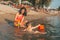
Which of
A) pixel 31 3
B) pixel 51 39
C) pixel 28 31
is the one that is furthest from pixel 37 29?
pixel 31 3

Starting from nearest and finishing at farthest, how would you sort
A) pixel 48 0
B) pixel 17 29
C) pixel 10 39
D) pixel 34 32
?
1. pixel 10 39
2. pixel 34 32
3. pixel 17 29
4. pixel 48 0

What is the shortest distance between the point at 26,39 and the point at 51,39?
1.35m

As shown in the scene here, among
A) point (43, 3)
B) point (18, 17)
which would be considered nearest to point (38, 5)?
point (43, 3)

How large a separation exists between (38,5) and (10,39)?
136ft

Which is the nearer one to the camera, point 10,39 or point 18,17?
point 10,39

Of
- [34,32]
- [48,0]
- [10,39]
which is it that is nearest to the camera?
[10,39]

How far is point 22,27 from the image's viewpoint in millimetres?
16922

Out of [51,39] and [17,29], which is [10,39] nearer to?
[51,39]

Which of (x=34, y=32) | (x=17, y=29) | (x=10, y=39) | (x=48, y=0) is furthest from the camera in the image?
(x=48, y=0)

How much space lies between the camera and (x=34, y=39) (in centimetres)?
1241

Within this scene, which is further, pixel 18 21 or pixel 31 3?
pixel 31 3

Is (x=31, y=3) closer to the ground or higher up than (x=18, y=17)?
closer to the ground

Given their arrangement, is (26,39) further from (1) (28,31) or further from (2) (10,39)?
(1) (28,31)

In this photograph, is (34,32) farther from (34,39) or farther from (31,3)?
(31,3)
